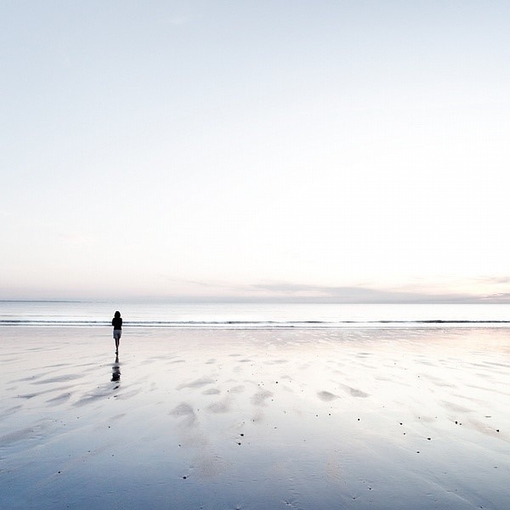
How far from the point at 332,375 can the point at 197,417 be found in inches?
346

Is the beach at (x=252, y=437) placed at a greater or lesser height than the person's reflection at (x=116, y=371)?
lesser

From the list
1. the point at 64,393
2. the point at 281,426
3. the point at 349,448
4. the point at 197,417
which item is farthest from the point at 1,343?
the point at 349,448

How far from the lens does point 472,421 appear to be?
11461 mm

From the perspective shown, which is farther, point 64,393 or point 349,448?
point 64,393

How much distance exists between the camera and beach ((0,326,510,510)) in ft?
22.7

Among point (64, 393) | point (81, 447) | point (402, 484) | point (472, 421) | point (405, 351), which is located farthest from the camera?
point (405, 351)

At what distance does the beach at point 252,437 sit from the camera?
273 inches

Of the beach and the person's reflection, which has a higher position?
the person's reflection

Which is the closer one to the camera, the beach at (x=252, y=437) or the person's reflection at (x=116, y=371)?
the beach at (x=252, y=437)

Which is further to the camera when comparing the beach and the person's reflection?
the person's reflection

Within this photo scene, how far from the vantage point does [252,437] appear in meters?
9.86

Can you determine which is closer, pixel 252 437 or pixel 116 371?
pixel 252 437

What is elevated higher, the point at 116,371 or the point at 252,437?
the point at 116,371

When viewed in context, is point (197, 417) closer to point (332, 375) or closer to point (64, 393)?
point (64, 393)
